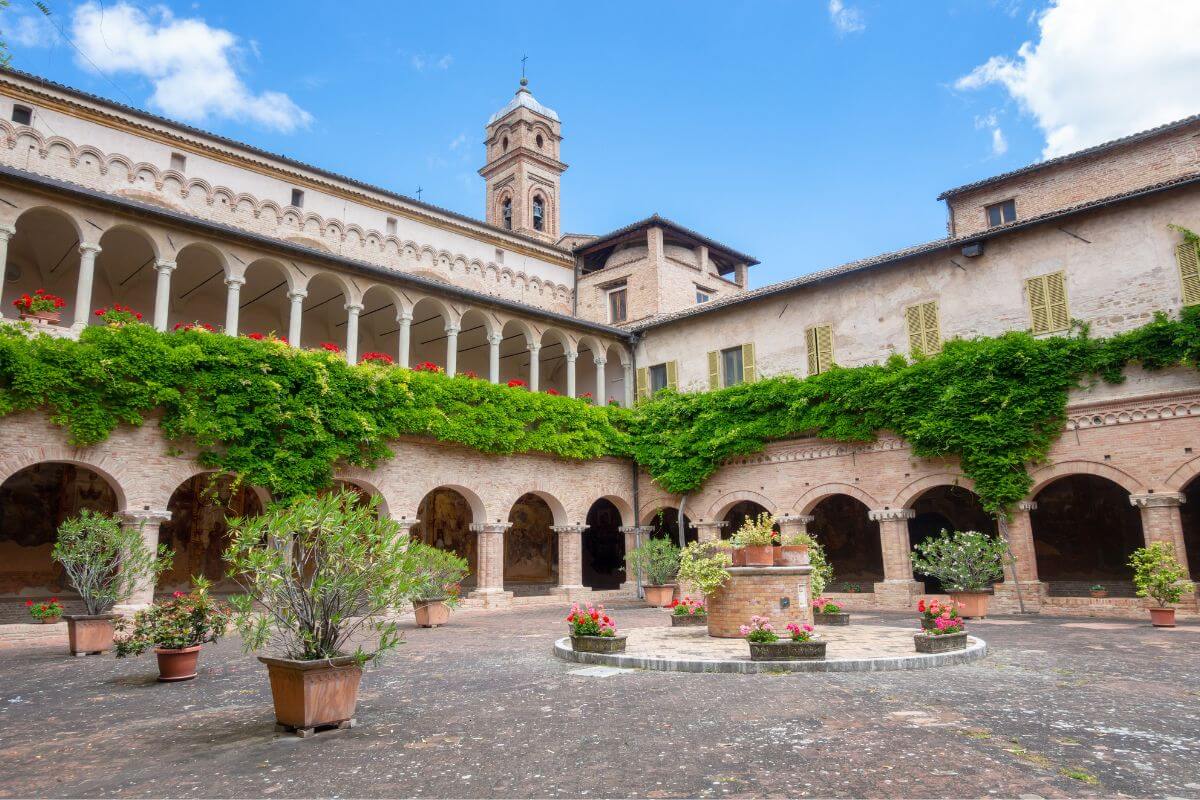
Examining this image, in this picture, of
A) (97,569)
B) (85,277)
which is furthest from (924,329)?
(85,277)

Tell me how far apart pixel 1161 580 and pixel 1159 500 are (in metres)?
2.25

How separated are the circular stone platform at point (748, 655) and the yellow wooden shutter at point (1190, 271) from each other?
9.84 metres

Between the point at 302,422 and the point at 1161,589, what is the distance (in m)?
16.8

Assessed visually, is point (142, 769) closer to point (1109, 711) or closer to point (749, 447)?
point (1109, 711)

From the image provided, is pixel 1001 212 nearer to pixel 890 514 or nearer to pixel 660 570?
pixel 890 514

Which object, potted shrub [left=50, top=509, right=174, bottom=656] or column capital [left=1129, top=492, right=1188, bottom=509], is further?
column capital [left=1129, top=492, right=1188, bottom=509]

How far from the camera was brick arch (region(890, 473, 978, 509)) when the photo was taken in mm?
18623

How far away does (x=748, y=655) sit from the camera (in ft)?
34.0

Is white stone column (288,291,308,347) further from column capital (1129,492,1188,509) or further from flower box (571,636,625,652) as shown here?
column capital (1129,492,1188,509)

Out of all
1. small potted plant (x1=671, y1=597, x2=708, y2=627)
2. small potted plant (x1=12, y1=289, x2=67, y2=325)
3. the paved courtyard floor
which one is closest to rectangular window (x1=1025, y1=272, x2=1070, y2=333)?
the paved courtyard floor

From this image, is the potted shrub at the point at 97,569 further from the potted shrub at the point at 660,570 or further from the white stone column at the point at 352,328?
the potted shrub at the point at 660,570

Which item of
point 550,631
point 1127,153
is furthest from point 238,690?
point 1127,153

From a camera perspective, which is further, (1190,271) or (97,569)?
(1190,271)

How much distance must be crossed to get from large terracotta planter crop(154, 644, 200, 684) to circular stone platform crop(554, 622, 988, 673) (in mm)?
4711
